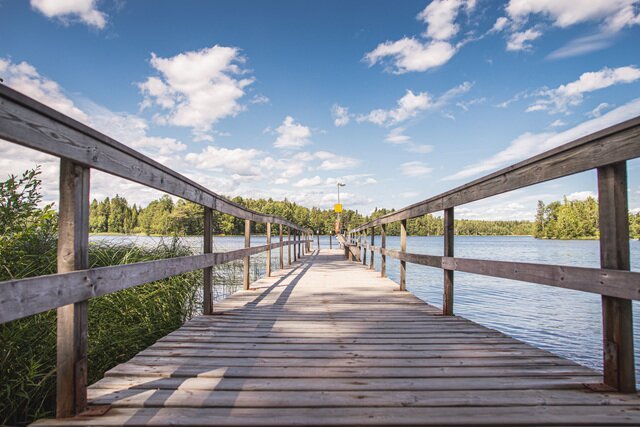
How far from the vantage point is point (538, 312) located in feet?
26.3

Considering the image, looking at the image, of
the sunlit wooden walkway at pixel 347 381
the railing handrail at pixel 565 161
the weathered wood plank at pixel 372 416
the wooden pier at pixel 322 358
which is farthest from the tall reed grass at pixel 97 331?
the railing handrail at pixel 565 161

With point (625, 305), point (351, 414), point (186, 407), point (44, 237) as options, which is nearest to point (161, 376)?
point (186, 407)

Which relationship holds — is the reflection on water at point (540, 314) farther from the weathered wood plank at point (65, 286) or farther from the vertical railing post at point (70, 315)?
the vertical railing post at point (70, 315)

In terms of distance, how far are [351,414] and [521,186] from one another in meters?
1.90

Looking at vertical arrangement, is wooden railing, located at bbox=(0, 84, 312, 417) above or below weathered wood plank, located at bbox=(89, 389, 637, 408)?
above

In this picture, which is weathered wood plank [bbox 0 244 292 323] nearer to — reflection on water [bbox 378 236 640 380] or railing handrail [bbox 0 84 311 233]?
railing handrail [bbox 0 84 311 233]

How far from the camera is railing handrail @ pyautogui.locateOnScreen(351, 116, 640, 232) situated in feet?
5.79

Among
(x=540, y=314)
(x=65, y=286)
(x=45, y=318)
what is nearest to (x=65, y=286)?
(x=65, y=286)

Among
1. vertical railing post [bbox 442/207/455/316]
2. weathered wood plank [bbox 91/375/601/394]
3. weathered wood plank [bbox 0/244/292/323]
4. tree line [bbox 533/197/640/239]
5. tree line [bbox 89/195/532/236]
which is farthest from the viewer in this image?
tree line [bbox 533/197/640/239]

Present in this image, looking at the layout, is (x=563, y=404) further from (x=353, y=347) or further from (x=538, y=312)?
(x=538, y=312)

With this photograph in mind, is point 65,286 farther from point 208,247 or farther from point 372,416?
point 208,247

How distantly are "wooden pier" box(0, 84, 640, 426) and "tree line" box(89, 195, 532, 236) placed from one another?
4389 millimetres

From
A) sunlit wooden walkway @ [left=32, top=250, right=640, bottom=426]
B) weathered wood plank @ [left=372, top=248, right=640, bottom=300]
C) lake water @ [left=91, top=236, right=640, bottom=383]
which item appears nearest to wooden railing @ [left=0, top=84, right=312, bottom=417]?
sunlit wooden walkway @ [left=32, top=250, right=640, bottom=426]

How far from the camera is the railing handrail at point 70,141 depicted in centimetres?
133
